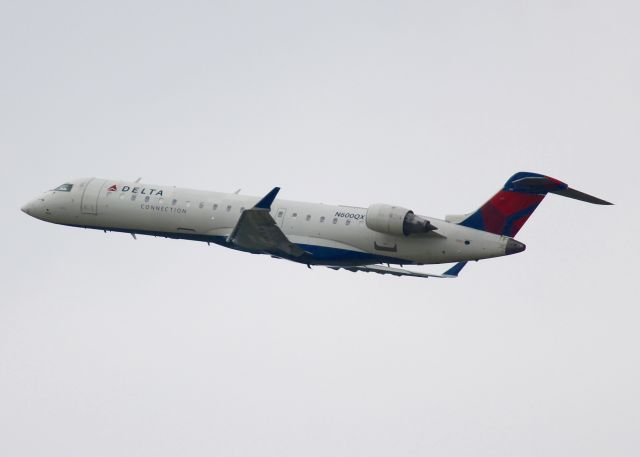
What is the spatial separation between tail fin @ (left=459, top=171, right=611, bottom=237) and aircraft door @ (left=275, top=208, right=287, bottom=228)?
704cm

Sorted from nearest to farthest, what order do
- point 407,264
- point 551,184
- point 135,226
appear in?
1. point 551,184
2. point 407,264
3. point 135,226

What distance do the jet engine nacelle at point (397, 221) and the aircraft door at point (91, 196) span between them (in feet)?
40.5

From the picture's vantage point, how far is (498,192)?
4300cm

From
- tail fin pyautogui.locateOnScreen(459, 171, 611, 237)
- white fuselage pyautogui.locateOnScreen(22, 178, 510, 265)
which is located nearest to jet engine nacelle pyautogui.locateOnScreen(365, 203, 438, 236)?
white fuselage pyautogui.locateOnScreen(22, 178, 510, 265)

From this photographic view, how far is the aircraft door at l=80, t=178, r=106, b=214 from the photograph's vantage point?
48.2m

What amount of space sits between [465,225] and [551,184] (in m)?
3.72

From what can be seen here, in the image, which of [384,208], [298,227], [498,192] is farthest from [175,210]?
[498,192]

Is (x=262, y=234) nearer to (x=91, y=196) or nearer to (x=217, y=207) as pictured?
(x=217, y=207)

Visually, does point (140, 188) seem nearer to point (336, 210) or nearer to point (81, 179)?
point (81, 179)

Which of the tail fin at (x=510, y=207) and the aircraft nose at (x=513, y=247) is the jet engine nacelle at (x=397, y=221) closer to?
the tail fin at (x=510, y=207)

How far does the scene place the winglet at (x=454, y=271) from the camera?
47.8 metres

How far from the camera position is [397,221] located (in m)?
42.3

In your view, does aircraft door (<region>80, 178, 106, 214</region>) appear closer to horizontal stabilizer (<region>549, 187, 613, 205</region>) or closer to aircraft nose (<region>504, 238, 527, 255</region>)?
aircraft nose (<region>504, 238, 527, 255</region>)

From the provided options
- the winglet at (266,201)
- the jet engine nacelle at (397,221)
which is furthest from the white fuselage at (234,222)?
the winglet at (266,201)
